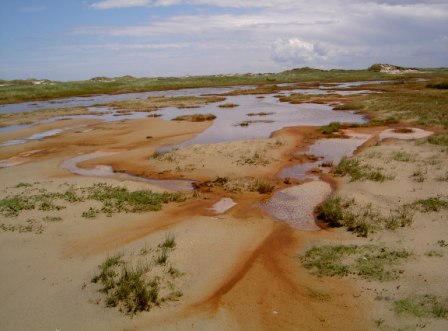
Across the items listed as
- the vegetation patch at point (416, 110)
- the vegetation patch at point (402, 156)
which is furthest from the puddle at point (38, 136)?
the vegetation patch at point (416, 110)

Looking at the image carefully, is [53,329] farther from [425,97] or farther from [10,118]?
[425,97]

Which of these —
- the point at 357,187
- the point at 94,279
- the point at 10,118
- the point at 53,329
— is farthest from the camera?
the point at 10,118

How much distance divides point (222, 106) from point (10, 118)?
80.5 feet

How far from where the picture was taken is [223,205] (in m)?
14.6

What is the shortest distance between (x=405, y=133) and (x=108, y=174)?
19969 mm

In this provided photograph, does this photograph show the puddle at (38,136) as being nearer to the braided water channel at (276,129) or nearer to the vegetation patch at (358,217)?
the braided water channel at (276,129)

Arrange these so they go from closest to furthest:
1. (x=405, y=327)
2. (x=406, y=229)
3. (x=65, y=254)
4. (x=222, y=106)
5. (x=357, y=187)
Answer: (x=405, y=327)
(x=65, y=254)
(x=406, y=229)
(x=357, y=187)
(x=222, y=106)

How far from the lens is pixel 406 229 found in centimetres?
1135

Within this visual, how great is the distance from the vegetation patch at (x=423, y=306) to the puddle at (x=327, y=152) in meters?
10.2

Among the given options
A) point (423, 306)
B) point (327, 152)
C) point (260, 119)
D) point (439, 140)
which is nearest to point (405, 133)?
point (439, 140)

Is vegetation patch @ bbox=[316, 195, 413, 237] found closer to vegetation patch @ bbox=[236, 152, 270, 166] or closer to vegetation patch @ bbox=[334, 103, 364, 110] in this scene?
vegetation patch @ bbox=[236, 152, 270, 166]

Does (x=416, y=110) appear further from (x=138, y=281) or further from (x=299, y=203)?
(x=138, y=281)

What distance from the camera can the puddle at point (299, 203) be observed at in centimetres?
1305

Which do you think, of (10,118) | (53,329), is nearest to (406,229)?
(53,329)
